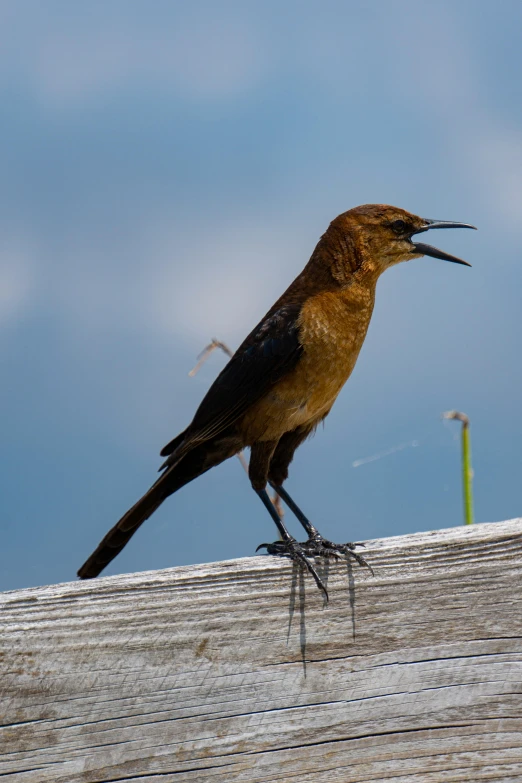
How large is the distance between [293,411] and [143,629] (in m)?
1.16

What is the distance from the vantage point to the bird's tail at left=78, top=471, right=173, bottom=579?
2.69m

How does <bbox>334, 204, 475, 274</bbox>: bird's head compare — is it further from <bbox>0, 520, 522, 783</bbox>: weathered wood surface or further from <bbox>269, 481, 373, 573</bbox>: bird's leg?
<bbox>0, 520, 522, 783</bbox>: weathered wood surface

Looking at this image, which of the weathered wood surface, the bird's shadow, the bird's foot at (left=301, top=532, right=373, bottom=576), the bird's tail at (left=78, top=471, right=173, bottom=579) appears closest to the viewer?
the weathered wood surface

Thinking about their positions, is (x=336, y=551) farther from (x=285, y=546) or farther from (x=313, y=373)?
(x=313, y=373)

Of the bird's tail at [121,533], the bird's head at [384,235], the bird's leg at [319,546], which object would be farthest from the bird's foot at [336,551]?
the bird's head at [384,235]

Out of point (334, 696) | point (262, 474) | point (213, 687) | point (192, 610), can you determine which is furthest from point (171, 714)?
point (262, 474)

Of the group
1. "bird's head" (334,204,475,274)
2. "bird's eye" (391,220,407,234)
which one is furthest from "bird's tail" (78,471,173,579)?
"bird's eye" (391,220,407,234)

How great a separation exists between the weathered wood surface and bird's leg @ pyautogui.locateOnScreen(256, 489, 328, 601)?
0.11 feet

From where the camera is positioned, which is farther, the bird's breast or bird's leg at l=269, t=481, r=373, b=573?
the bird's breast

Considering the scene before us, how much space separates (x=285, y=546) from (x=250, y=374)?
701 millimetres

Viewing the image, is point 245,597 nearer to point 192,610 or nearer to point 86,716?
point 192,610

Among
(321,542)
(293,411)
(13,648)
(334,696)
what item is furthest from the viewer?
(293,411)

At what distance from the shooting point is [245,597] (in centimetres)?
186

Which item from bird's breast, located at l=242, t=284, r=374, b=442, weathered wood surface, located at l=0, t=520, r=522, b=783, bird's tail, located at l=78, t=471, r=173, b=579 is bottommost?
weathered wood surface, located at l=0, t=520, r=522, b=783
